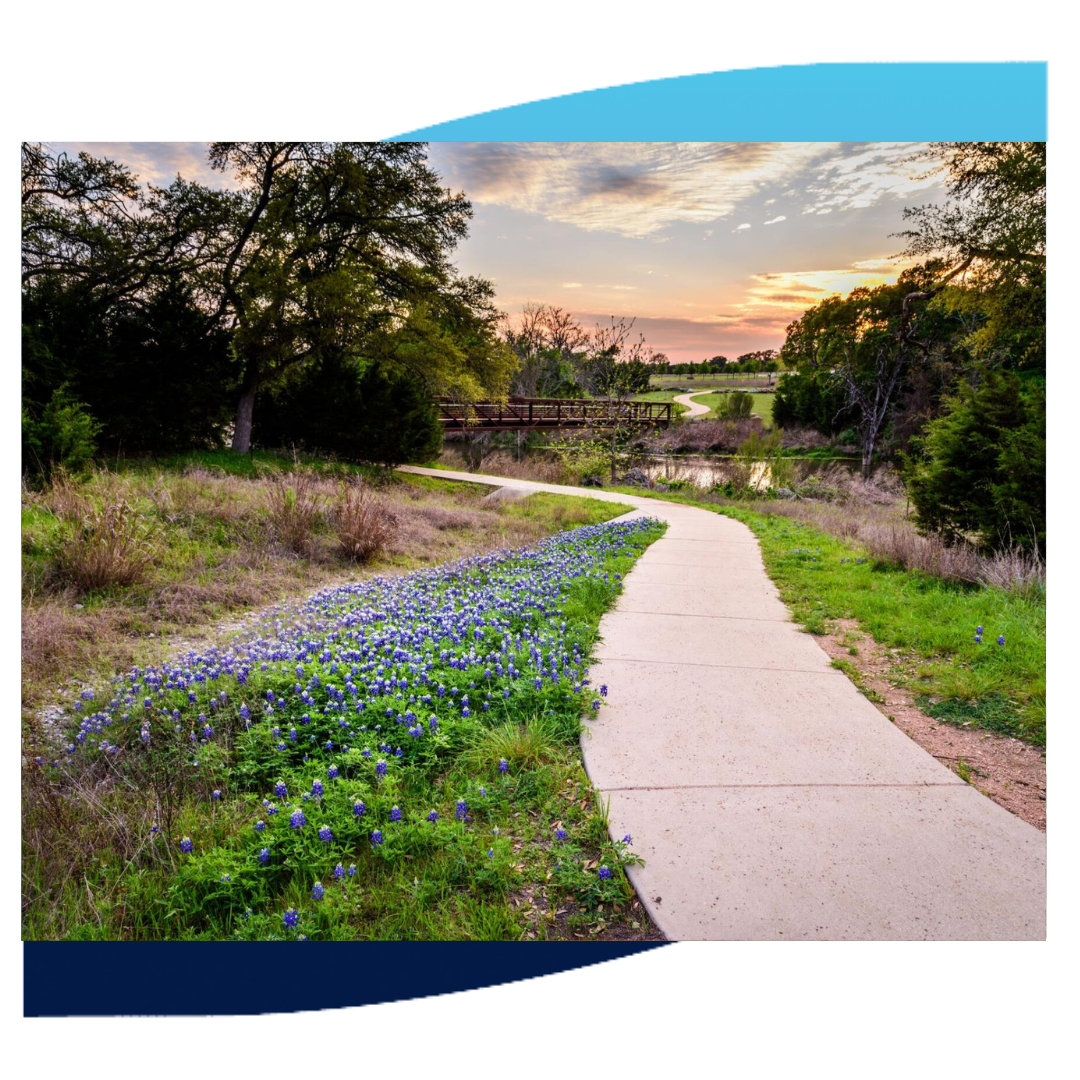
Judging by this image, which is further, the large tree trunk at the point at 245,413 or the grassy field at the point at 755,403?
the grassy field at the point at 755,403

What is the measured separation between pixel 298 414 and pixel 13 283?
97 centimetres

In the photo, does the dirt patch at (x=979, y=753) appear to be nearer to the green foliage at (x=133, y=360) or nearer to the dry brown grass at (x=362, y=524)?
the green foliage at (x=133, y=360)

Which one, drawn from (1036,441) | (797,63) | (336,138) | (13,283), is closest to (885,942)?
(1036,441)

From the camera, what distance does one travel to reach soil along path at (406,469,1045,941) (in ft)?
5.27

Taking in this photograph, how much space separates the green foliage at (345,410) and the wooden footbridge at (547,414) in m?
0.13

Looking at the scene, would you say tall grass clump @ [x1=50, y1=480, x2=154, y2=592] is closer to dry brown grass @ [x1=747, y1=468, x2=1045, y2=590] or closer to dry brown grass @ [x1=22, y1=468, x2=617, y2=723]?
dry brown grass @ [x1=22, y1=468, x2=617, y2=723]

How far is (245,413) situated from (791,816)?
8.00 feet

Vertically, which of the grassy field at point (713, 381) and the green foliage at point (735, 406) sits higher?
the grassy field at point (713, 381)

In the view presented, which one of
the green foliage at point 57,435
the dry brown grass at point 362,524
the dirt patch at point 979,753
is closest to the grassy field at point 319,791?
the green foliage at point 57,435

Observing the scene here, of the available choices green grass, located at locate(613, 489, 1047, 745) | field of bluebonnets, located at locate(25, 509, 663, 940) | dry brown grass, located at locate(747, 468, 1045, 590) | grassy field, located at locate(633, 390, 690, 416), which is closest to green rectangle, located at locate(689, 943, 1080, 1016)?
field of bluebonnets, located at locate(25, 509, 663, 940)

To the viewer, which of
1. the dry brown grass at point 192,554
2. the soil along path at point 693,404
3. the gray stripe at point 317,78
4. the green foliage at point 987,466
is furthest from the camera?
the soil along path at point 693,404

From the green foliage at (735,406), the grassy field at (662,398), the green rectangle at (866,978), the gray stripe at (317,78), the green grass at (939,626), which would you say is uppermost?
the gray stripe at (317,78)

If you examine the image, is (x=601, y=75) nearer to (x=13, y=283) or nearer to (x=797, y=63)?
(x=797, y=63)

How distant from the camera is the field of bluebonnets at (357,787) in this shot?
161 centimetres
